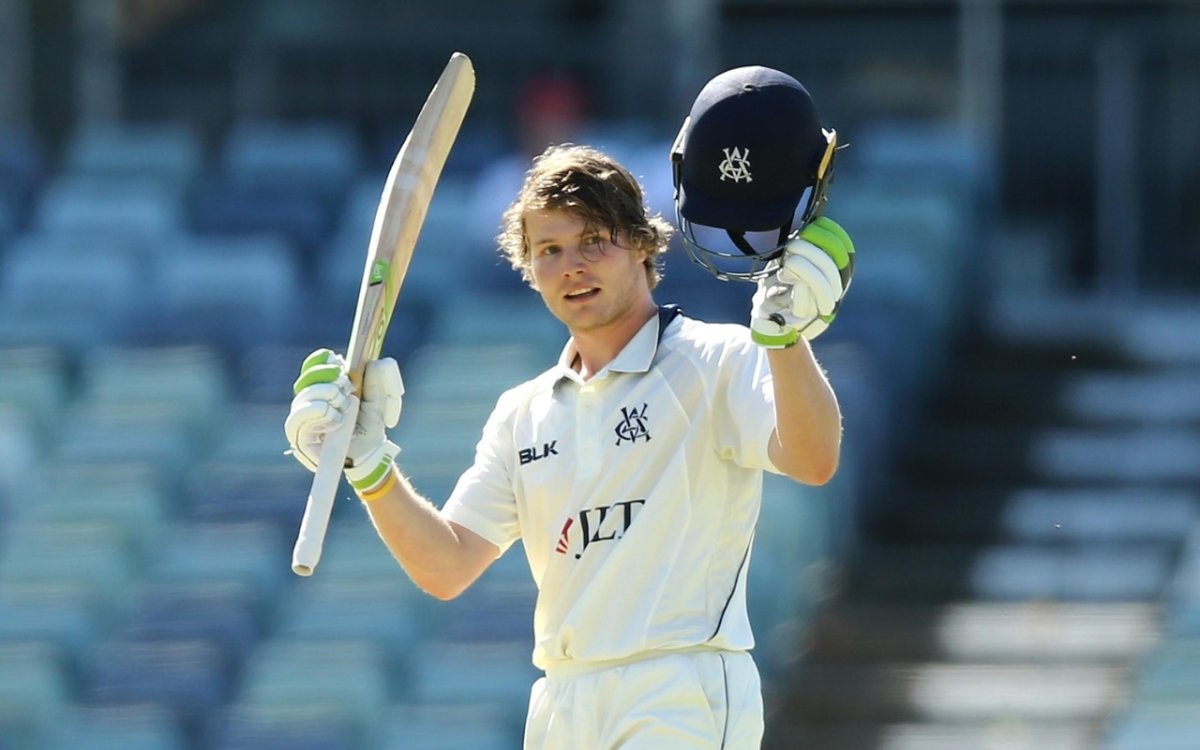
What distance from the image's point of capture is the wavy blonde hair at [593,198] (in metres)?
3.26

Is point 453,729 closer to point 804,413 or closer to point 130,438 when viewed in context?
point 130,438

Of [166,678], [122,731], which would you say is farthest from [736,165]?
[166,678]

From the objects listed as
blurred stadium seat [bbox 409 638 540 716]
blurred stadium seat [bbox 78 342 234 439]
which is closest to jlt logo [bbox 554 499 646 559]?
blurred stadium seat [bbox 409 638 540 716]

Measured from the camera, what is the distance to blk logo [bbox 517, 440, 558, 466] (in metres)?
3.35

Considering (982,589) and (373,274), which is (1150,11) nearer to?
(982,589)

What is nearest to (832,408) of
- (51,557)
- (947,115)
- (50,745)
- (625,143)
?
(50,745)

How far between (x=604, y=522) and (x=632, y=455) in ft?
0.34

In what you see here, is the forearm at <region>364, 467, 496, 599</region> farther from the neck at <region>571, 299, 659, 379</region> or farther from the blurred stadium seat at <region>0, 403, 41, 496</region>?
the blurred stadium seat at <region>0, 403, 41, 496</region>

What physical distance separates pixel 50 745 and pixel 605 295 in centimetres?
326

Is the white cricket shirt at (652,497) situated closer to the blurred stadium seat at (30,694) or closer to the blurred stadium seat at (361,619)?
the blurred stadium seat at (361,619)

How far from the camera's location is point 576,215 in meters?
3.26

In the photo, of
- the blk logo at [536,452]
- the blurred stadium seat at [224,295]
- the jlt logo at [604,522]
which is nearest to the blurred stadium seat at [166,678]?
A: the blurred stadium seat at [224,295]

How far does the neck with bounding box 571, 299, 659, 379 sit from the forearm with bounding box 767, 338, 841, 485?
0.36 metres

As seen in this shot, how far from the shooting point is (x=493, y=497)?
3.45 metres
